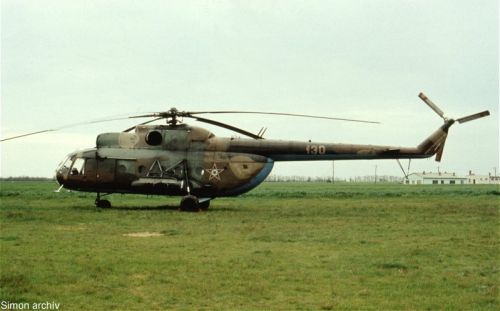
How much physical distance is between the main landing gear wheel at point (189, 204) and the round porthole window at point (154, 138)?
3.07m

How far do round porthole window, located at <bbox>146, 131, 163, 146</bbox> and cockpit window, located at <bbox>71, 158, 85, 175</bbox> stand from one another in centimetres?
307

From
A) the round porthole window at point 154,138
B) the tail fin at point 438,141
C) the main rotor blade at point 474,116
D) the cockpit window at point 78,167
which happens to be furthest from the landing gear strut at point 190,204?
the main rotor blade at point 474,116

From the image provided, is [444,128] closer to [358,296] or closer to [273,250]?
[273,250]

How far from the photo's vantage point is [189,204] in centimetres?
2306

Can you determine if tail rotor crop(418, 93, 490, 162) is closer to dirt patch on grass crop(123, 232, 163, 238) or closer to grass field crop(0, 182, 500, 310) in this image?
grass field crop(0, 182, 500, 310)

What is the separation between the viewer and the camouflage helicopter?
936 inches

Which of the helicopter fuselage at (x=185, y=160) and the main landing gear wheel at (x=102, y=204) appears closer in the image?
the helicopter fuselage at (x=185, y=160)

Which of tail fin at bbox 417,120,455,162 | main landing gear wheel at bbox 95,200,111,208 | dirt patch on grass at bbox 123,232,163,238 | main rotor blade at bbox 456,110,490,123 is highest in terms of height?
main rotor blade at bbox 456,110,490,123

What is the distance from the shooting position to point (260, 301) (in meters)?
8.07

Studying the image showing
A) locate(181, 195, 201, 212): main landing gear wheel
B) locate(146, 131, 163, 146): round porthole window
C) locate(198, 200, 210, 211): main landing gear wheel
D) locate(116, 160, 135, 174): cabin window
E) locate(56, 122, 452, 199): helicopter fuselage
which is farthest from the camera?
locate(198, 200, 210, 211): main landing gear wheel

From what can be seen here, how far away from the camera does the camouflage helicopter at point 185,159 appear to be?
2378 centimetres

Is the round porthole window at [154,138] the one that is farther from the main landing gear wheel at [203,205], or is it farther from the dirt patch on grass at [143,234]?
the dirt patch on grass at [143,234]

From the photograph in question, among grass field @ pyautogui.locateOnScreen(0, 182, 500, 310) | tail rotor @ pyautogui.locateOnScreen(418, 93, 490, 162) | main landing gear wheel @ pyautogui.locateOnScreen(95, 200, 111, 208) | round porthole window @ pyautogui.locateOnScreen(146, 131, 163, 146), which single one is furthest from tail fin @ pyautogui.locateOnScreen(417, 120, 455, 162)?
main landing gear wheel @ pyautogui.locateOnScreen(95, 200, 111, 208)

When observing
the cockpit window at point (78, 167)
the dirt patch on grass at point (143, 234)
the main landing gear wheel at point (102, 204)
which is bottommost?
the dirt patch on grass at point (143, 234)
